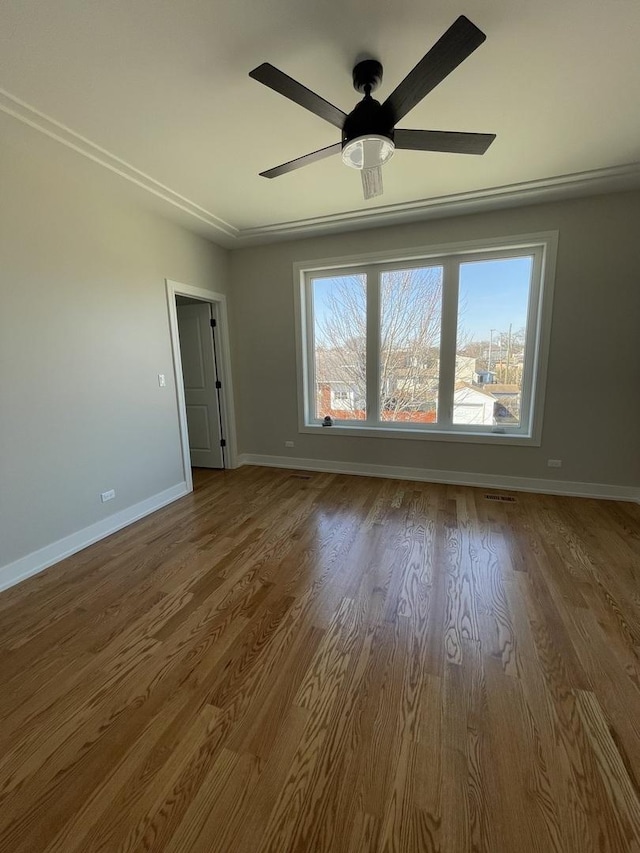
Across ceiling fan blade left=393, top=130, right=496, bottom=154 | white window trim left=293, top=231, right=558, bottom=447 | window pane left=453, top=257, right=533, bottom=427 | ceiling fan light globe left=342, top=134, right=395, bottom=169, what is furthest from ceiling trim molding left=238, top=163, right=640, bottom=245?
ceiling fan light globe left=342, top=134, right=395, bottom=169

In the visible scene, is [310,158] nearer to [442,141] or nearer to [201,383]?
[442,141]

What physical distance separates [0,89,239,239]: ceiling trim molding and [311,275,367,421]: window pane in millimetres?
1463

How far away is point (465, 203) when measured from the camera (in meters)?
3.14

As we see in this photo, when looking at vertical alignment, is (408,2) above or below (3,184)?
above

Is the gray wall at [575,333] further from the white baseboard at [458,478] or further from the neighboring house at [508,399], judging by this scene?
the neighboring house at [508,399]

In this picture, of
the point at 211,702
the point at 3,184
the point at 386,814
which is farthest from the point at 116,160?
the point at 386,814

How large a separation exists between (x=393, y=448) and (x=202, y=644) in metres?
2.86

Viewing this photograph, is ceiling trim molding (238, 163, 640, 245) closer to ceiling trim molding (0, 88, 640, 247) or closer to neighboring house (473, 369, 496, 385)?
ceiling trim molding (0, 88, 640, 247)

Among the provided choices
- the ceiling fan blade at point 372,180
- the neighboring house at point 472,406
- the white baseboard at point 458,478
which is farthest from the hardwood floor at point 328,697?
the ceiling fan blade at point 372,180

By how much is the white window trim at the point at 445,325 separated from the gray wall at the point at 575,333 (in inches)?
2.7

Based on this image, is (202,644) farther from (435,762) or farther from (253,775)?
(435,762)

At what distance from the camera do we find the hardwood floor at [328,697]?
103cm

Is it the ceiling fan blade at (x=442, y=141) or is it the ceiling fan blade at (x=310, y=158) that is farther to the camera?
the ceiling fan blade at (x=310, y=158)

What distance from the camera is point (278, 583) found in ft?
7.08
